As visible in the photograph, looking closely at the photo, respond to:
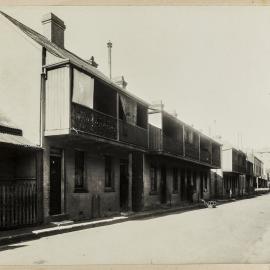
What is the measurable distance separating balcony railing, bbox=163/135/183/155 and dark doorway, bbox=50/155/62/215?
9888 millimetres

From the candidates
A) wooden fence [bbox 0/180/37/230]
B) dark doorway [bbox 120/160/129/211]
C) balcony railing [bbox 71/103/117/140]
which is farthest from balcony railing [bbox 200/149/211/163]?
wooden fence [bbox 0/180/37/230]

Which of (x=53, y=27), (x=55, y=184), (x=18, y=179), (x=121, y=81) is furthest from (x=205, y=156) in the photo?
(x=18, y=179)

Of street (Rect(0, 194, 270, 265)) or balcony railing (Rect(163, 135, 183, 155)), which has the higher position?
balcony railing (Rect(163, 135, 183, 155))

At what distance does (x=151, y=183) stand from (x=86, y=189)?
8.11 m

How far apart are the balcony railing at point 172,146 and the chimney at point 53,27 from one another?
8306 mm

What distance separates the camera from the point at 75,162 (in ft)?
53.1

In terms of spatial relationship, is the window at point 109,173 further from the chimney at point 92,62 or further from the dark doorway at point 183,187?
the dark doorway at point 183,187

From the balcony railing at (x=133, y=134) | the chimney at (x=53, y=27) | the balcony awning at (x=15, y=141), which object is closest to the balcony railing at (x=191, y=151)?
the balcony railing at (x=133, y=134)

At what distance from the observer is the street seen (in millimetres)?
8570

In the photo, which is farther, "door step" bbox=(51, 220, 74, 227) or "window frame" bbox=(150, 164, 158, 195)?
"window frame" bbox=(150, 164, 158, 195)

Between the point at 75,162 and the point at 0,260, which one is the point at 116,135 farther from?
the point at 0,260

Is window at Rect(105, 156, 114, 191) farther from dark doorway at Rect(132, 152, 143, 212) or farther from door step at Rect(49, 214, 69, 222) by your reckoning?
door step at Rect(49, 214, 69, 222)

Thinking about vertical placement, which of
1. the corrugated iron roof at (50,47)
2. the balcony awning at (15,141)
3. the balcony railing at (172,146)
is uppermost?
the corrugated iron roof at (50,47)

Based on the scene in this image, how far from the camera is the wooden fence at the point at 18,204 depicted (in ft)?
39.4
